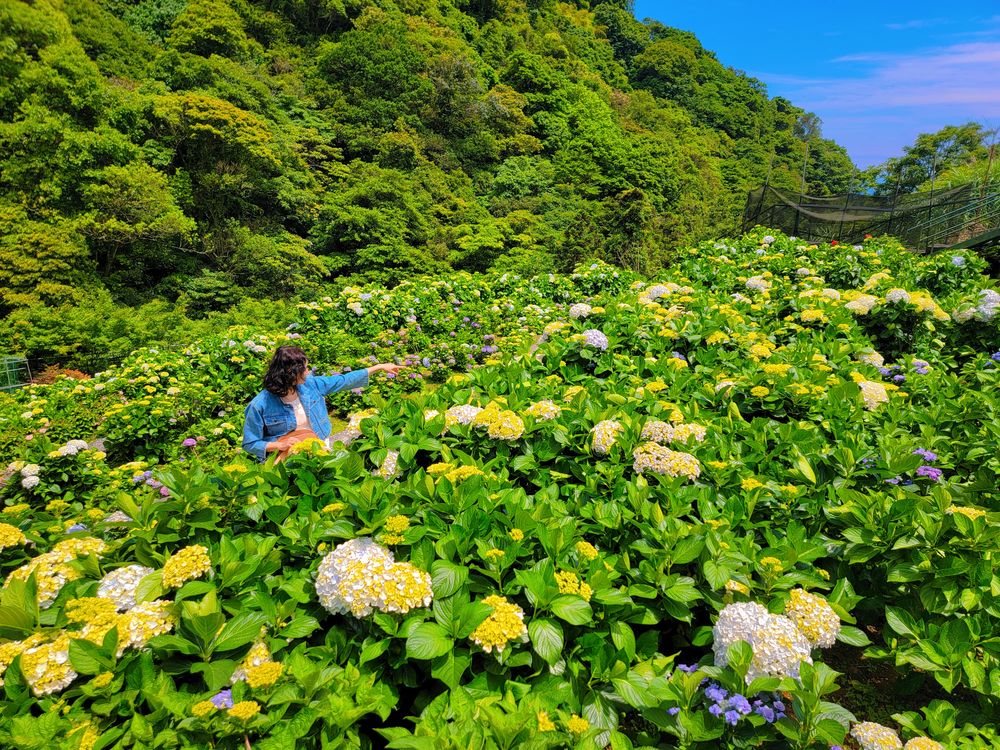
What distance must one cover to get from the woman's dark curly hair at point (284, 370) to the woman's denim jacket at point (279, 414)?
58 mm

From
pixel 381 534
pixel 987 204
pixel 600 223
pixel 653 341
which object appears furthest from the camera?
pixel 600 223

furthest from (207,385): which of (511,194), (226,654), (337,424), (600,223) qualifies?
(511,194)

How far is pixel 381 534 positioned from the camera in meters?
1.39

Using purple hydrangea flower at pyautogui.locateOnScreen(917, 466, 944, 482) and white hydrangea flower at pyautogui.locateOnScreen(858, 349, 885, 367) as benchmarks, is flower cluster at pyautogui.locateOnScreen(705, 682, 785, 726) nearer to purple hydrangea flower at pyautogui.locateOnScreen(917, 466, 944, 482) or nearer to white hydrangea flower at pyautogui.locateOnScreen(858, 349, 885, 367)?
purple hydrangea flower at pyautogui.locateOnScreen(917, 466, 944, 482)

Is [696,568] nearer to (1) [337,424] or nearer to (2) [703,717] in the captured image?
(2) [703,717]

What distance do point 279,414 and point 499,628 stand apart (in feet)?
6.47

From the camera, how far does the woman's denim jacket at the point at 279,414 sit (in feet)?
8.64

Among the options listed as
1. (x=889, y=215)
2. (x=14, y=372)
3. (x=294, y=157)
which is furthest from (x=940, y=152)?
(x=14, y=372)

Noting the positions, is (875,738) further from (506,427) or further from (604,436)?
(506,427)

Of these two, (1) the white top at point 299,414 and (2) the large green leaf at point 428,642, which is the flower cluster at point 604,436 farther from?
(1) the white top at point 299,414

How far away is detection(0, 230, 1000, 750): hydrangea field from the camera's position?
1037 mm

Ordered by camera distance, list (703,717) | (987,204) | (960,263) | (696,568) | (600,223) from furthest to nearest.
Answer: (600,223)
(987,204)
(960,263)
(696,568)
(703,717)

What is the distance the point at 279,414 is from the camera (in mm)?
2695

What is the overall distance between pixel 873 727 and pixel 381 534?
1250mm
